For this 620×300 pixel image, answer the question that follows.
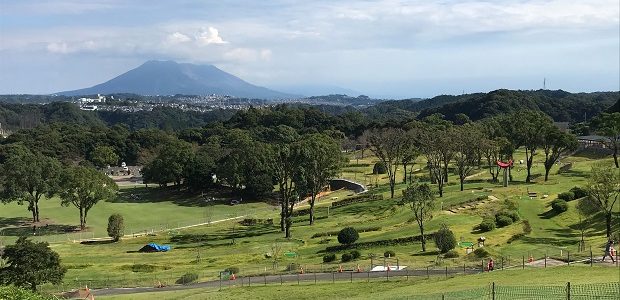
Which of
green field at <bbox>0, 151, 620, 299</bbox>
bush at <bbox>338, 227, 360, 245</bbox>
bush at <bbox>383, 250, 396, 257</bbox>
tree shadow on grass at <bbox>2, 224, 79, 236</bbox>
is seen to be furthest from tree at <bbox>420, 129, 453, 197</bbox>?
tree shadow on grass at <bbox>2, 224, 79, 236</bbox>

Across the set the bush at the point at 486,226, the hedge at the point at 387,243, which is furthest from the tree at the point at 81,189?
the bush at the point at 486,226

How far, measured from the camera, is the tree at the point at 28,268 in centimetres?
3338

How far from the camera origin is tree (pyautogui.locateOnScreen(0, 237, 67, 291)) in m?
33.4

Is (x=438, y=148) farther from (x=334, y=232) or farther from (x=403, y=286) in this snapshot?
(x=403, y=286)

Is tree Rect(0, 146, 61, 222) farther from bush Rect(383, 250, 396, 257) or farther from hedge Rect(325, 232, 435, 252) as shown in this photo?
bush Rect(383, 250, 396, 257)

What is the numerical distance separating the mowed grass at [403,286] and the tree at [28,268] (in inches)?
139

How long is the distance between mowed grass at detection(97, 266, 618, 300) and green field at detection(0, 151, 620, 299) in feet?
0.83

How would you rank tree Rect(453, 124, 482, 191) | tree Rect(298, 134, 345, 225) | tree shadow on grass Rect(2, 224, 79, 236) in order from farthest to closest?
tree Rect(453, 124, 482, 191) < tree shadow on grass Rect(2, 224, 79, 236) < tree Rect(298, 134, 345, 225)

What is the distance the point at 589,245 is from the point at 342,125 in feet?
449

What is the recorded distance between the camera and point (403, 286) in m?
31.7

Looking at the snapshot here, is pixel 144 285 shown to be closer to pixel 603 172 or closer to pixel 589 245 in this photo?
pixel 589 245

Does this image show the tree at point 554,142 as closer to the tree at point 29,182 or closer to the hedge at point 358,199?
A: the hedge at point 358,199

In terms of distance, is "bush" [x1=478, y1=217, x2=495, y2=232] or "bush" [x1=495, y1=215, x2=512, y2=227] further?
"bush" [x1=495, y1=215, x2=512, y2=227]

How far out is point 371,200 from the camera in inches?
2717
